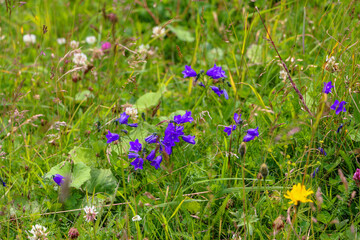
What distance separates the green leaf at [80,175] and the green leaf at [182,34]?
1.92 m

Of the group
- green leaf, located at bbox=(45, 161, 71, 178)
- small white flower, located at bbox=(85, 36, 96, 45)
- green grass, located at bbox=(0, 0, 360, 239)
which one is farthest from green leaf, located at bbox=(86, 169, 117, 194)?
small white flower, located at bbox=(85, 36, 96, 45)

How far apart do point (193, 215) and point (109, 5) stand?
9.44ft

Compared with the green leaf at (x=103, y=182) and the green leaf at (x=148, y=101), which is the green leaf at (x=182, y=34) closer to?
the green leaf at (x=148, y=101)

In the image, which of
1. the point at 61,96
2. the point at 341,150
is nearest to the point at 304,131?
the point at 341,150

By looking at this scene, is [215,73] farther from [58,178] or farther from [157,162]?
[58,178]

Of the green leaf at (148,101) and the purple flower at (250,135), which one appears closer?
the purple flower at (250,135)

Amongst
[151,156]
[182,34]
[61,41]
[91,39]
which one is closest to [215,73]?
[151,156]

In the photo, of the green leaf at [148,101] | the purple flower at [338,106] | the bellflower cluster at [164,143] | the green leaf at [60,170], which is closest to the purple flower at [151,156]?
the bellflower cluster at [164,143]

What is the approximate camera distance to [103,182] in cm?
222

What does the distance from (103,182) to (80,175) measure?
0.42 feet

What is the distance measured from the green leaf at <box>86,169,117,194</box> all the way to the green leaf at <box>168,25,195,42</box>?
191cm

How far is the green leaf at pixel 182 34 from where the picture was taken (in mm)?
3797

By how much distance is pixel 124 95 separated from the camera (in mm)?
2951

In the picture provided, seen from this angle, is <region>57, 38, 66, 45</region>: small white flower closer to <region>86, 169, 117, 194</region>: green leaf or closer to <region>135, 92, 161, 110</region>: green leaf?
<region>135, 92, 161, 110</region>: green leaf
